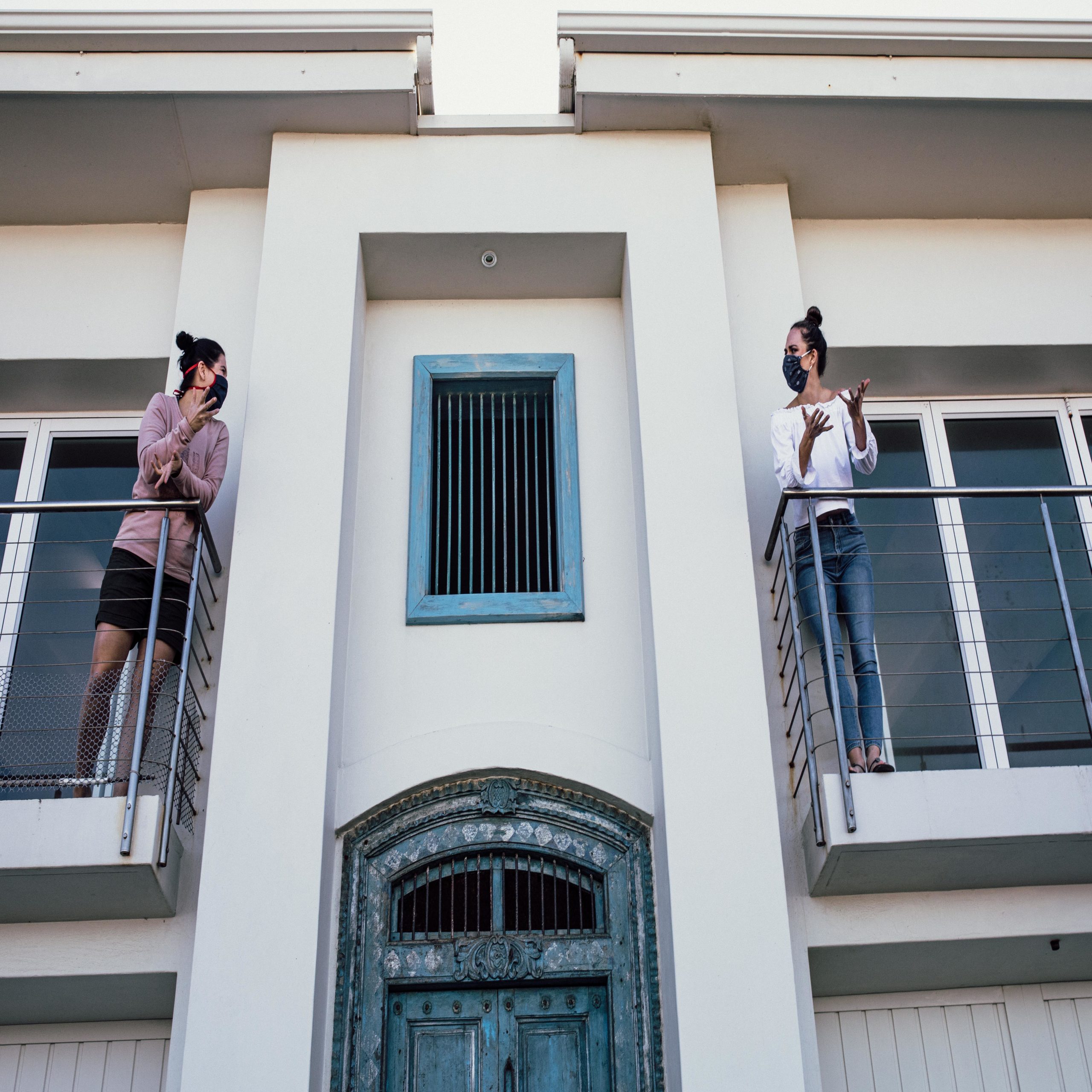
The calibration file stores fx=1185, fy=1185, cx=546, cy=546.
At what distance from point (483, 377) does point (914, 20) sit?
2.94m

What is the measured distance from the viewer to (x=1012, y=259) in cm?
680

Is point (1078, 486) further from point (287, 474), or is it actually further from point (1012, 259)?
point (287, 474)

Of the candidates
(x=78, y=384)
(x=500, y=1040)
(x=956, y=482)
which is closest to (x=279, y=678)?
(x=500, y=1040)

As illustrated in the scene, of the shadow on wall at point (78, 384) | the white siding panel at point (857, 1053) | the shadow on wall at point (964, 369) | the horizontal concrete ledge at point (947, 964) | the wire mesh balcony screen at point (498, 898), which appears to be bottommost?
the white siding panel at point (857, 1053)

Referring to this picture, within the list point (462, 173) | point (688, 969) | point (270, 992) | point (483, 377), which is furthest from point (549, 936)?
point (462, 173)

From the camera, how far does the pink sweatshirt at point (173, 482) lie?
517cm

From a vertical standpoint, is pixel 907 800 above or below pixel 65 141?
below

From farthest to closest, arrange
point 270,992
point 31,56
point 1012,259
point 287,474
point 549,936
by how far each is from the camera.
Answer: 1. point 1012,259
2. point 31,56
3. point 287,474
4. point 549,936
5. point 270,992

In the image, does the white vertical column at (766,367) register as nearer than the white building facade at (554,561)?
No

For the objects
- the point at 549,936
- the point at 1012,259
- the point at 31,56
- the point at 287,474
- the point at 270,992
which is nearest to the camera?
the point at 270,992

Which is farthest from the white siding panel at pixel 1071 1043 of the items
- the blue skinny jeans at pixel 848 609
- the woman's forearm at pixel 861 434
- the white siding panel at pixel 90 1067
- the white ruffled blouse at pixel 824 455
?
the white siding panel at pixel 90 1067

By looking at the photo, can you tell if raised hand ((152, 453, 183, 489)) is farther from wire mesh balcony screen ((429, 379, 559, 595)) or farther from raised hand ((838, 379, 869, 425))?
raised hand ((838, 379, 869, 425))

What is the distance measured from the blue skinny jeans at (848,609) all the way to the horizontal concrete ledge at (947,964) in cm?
93

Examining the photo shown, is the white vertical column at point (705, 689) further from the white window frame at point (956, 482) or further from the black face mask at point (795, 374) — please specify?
the white window frame at point (956, 482)
